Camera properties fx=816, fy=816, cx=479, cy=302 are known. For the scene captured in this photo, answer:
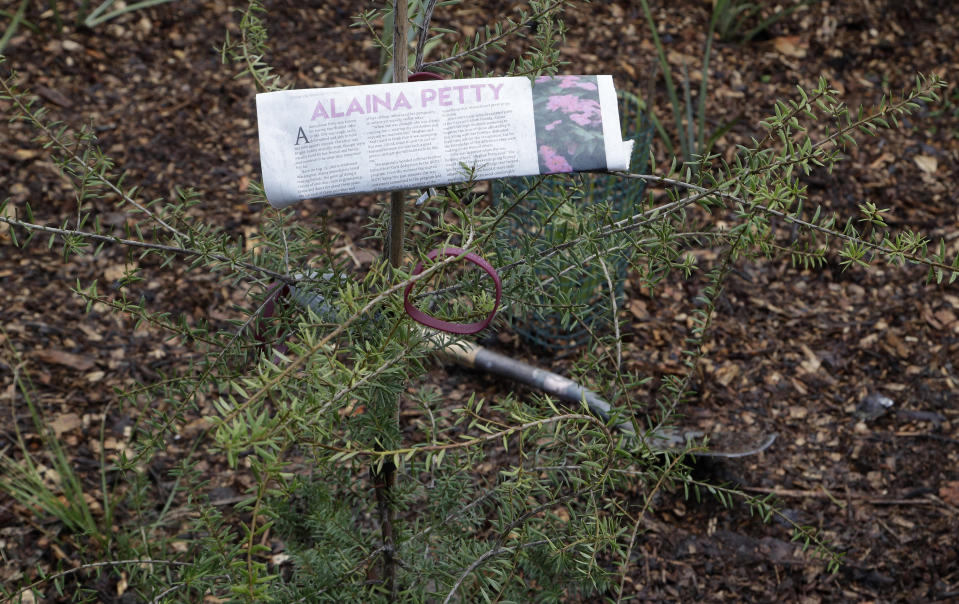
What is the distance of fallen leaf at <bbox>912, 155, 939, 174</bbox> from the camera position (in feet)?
9.07

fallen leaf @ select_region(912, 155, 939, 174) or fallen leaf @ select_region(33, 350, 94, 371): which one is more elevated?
fallen leaf @ select_region(912, 155, 939, 174)

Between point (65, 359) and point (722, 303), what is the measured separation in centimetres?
178

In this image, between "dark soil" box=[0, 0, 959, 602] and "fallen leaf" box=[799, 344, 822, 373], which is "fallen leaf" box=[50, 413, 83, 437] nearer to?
"dark soil" box=[0, 0, 959, 602]

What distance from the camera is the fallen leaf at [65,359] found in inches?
80.1

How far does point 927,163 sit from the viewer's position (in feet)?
9.15

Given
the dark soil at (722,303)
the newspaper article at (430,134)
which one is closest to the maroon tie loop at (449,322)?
the newspaper article at (430,134)

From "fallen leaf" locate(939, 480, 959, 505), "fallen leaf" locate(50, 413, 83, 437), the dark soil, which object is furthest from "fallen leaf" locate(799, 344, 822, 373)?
"fallen leaf" locate(50, 413, 83, 437)

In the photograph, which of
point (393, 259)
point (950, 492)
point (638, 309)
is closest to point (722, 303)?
point (638, 309)

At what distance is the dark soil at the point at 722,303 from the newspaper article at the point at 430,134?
0.34 metres

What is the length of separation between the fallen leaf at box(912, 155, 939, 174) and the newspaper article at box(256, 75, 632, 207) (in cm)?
227

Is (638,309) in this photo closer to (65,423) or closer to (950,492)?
(950,492)

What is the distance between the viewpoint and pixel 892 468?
194cm

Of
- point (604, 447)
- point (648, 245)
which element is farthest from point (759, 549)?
point (648, 245)

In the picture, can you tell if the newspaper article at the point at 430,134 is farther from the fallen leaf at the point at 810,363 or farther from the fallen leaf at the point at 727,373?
the fallen leaf at the point at 810,363
